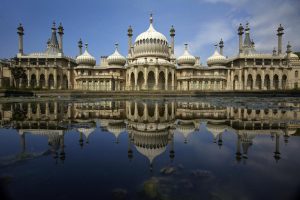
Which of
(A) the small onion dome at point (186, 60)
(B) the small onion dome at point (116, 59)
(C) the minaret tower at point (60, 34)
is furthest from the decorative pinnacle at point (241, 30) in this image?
(C) the minaret tower at point (60, 34)

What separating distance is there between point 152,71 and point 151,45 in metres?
6.25

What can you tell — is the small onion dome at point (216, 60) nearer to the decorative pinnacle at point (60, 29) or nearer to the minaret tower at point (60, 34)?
the minaret tower at point (60, 34)

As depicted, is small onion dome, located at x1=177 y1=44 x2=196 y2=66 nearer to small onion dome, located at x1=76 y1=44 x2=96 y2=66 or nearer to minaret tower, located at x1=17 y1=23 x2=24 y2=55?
small onion dome, located at x1=76 y1=44 x2=96 y2=66

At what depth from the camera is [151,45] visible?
4416 centimetres

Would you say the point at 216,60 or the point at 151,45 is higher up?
the point at 151,45

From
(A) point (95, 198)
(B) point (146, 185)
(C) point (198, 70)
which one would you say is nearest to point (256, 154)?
(B) point (146, 185)

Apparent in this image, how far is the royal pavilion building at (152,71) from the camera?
43.6 metres

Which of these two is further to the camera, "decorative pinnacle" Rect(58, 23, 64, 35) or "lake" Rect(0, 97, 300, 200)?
"decorative pinnacle" Rect(58, 23, 64, 35)

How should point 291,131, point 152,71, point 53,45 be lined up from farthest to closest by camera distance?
point 53,45
point 152,71
point 291,131

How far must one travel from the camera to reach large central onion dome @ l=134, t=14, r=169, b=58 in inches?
1737

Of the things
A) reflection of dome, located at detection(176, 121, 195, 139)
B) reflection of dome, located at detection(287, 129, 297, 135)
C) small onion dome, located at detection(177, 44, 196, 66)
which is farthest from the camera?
small onion dome, located at detection(177, 44, 196, 66)

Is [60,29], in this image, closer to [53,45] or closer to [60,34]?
[60,34]

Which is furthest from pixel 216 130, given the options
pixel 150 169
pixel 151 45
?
pixel 151 45

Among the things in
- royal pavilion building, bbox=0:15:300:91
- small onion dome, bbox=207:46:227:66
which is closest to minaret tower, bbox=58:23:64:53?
royal pavilion building, bbox=0:15:300:91
